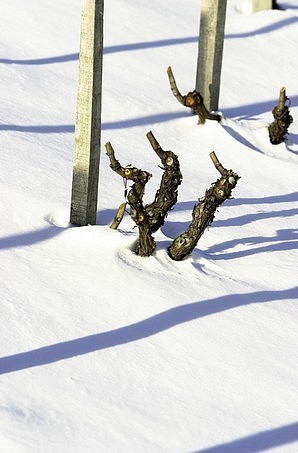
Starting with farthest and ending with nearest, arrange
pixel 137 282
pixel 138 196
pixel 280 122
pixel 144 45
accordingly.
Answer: pixel 144 45 → pixel 280 122 → pixel 138 196 → pixel 137 282

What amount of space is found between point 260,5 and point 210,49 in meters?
3.88

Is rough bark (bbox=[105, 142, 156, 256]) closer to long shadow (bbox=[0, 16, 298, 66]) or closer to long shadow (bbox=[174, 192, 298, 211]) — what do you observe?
long shadow (bbox=[174, 192, 298, 211])

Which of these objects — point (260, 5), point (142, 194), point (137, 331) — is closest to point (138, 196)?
point (142, 194)

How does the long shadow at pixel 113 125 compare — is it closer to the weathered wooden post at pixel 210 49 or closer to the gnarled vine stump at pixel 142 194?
the weathered wooden post at pixel 210 49

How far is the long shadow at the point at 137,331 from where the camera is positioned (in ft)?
20.4

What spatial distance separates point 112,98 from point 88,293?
440cm

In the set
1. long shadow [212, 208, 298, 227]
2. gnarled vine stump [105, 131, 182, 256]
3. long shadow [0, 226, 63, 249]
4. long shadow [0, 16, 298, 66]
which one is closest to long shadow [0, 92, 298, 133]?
long shadow [0, 16, 298, 66]

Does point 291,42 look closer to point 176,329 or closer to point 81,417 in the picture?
point 176,329

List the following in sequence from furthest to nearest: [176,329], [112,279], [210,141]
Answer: [210,141] → [112,279] → [176,329]

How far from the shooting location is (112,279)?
7367 mm

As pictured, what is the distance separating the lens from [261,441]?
19.3ft

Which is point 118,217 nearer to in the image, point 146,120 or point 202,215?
point 202,215

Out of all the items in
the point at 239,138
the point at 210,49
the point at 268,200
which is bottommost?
the point at 268,200

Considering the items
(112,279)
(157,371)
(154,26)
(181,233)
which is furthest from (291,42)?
(157,371)
